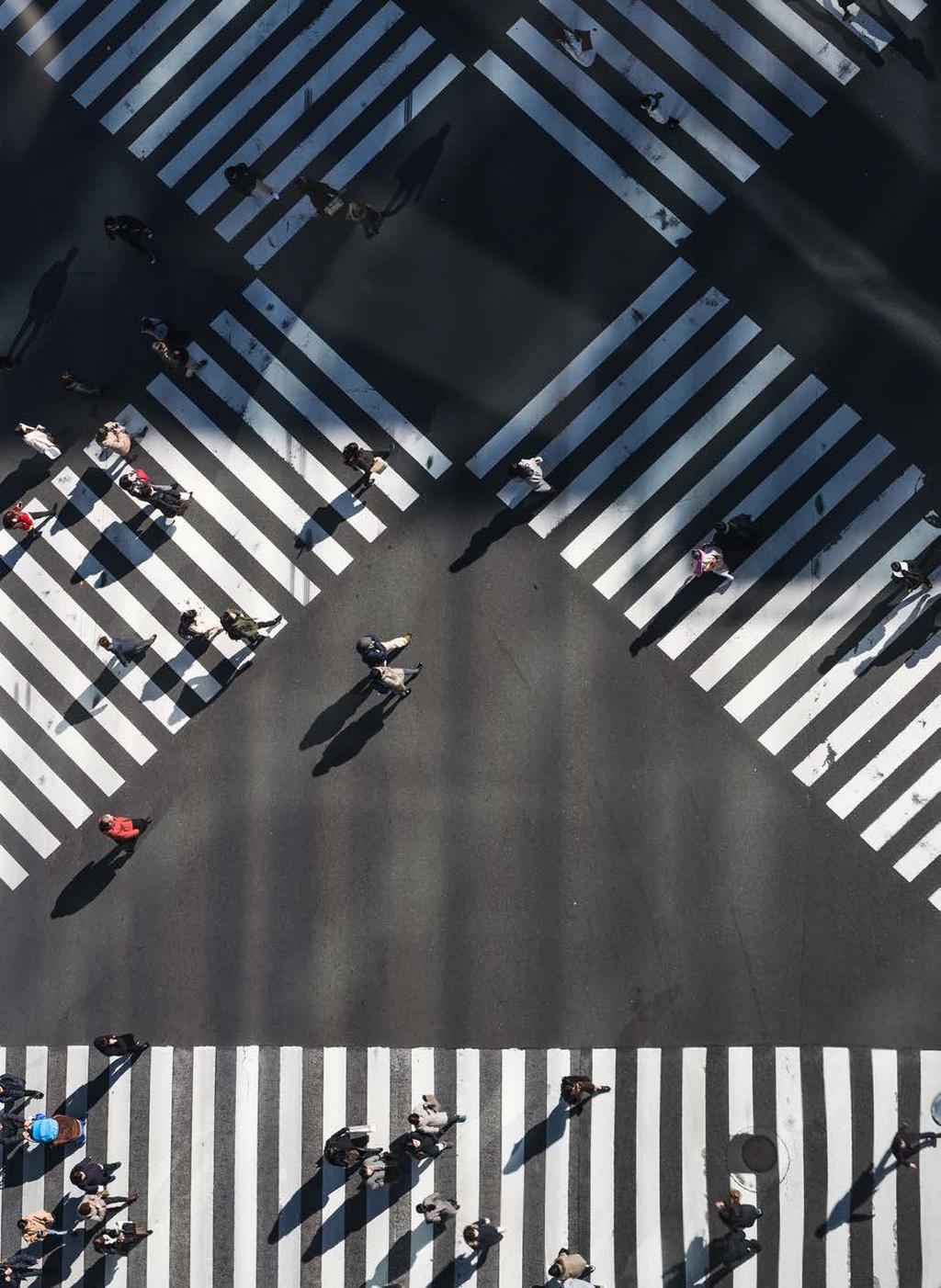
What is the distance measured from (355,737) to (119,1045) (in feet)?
20.7

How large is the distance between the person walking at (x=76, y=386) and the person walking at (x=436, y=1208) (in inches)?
572

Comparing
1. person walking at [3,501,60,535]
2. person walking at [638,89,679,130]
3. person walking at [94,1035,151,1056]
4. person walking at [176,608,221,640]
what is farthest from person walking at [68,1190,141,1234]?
person walking at [638,89,679,130]

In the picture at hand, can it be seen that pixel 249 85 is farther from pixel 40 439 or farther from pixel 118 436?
pixel 40 439

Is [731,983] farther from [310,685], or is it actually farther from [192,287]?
[192,287]

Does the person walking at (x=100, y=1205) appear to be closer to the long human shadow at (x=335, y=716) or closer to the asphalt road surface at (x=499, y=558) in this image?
the asphalt road surface at (x=499, y=558)

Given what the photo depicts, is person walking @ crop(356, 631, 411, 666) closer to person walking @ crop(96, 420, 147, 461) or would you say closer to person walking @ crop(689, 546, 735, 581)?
person walking @ crop(689, 546, 735, 581)

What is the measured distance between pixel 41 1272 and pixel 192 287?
1687 cm

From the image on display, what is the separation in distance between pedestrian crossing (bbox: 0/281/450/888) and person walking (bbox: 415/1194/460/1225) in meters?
8.43

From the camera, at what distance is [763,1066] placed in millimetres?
15734

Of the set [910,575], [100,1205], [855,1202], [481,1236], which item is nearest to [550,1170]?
[481,1236]

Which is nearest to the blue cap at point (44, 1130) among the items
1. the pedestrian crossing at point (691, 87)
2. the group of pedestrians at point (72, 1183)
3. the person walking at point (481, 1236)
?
the group of pedestrians at point (72, 1183)

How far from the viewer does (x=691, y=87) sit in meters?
16.3

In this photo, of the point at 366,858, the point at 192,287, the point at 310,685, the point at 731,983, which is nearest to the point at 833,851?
the point at 731,983

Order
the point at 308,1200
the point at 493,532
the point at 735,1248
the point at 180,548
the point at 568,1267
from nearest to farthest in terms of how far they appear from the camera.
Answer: the point at 568,1267 < the point at 735,1248 < the point at 308,1200 < the point at 493,532 < the point at 180,548
